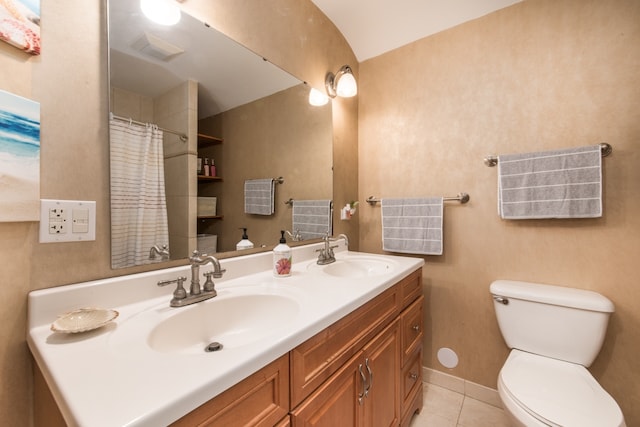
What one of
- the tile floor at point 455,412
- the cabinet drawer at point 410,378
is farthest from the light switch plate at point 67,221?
the tile floor at point 455,412

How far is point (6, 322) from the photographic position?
0.63 metres

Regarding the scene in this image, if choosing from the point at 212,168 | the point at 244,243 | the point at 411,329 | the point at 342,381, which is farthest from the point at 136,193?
the point at 411,329

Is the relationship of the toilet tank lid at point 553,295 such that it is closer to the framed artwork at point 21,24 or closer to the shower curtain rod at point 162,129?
the shower curtain rod at point 162,129

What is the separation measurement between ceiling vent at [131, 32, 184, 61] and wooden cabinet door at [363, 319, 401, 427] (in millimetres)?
1257

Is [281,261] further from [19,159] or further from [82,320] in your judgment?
[19,159]

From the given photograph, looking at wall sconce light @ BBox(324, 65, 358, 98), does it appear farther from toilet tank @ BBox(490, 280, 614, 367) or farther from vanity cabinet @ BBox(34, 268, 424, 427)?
toilet tank @ BBox(490, 280, 614, 367)

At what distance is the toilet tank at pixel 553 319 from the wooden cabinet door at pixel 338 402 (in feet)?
3.03

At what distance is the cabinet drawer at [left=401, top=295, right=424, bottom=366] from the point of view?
126cm

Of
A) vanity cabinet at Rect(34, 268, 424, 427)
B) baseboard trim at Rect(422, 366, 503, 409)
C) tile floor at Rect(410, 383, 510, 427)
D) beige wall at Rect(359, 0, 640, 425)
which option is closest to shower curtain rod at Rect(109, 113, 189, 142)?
vanity cabinet at Rect(34, 268, 424, 427)

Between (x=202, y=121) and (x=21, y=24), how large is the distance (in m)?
0.48

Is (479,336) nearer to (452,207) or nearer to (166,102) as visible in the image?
(452,207)

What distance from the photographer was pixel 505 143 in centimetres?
147

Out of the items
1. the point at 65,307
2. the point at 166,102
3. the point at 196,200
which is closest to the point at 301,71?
the point at 166,102

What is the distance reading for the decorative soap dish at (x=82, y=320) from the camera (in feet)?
1.94
